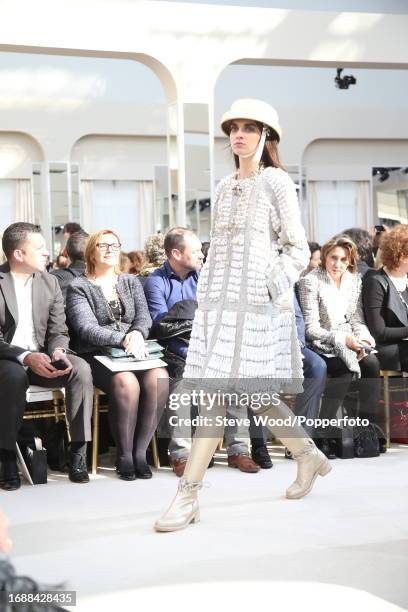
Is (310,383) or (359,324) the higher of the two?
(359,324)

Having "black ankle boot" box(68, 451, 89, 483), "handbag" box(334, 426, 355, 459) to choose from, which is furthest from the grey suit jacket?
"handbag" box(334, 426, 355, 459)

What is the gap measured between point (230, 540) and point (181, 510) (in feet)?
0.80

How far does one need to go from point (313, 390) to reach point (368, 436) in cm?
40

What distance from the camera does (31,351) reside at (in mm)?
5008

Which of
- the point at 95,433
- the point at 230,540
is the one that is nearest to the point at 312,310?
the point at 95,433

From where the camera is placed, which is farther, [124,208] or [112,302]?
[124,208]

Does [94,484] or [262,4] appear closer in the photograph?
[94,484]

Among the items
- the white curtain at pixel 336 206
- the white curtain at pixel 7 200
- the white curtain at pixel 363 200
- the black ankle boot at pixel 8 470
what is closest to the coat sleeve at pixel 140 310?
the black ankle boot at pixel 8 470

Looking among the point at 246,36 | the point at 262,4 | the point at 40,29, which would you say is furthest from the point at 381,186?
the point at 40,29

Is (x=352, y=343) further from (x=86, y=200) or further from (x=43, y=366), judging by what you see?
(x=86, y=200)

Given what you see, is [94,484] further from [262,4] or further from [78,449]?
[262,4]

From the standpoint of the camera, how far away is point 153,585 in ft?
10.2

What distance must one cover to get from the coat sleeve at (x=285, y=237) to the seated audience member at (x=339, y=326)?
5.69ft

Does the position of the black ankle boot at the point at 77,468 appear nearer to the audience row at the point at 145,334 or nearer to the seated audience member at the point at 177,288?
the audience row at the point at 145,334
